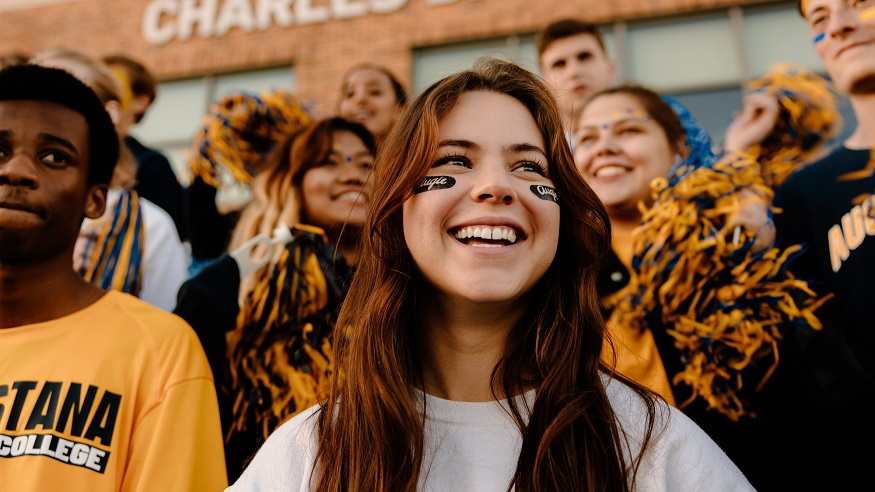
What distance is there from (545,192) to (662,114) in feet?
4.39

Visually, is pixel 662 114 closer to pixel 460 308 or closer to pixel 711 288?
pixel 711 288

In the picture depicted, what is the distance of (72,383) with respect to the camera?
73.5 inches

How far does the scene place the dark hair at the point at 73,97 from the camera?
7.12ft

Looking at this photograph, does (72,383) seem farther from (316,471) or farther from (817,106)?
(817,106)

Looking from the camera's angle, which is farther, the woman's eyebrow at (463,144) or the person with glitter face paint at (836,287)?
the person with glitter face paint at (836,287)

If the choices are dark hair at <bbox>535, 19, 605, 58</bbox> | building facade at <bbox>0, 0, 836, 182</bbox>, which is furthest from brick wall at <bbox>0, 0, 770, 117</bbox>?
dark hair at <bbox>535, 19, 605, 58</bbox>

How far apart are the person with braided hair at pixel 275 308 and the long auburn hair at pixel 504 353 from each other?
269mm

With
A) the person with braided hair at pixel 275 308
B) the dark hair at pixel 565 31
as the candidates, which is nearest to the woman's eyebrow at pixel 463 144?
the person with braided hair at pixel 275 308

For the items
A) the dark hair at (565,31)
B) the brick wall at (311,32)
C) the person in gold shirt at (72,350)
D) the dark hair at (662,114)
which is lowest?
the person in gold shirt at (72,350)

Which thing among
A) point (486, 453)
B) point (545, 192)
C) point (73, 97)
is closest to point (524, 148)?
point (545, 192)

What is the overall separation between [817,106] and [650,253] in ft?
5.62

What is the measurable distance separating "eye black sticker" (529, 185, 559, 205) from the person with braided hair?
1.82 ft

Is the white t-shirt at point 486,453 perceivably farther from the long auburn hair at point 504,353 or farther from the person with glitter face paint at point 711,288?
the person with glitter face paint at point 711,288

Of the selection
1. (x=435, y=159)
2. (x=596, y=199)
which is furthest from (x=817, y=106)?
(x=435, y=159)
